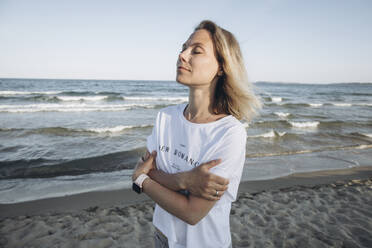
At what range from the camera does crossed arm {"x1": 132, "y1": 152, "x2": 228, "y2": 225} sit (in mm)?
1355

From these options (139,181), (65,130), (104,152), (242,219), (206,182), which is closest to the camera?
(206,182)

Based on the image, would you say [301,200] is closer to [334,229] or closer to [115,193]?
[334,229]

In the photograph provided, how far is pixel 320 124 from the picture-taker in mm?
13109

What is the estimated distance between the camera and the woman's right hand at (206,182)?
52.8 inches

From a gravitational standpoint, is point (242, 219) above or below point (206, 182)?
below

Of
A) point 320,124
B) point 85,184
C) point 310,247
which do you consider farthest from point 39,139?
point 320,124

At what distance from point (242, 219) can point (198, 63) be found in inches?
132

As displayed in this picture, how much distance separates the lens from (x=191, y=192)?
1453 millimetres

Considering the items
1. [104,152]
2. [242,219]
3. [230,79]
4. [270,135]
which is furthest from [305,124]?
[230,79]

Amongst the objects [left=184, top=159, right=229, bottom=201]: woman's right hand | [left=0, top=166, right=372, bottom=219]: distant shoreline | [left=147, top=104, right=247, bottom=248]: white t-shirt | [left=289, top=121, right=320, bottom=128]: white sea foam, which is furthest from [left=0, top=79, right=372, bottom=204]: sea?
[left=184, top=159, right=229, bottom=201]: woman's right hand

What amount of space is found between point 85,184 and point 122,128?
5.74m

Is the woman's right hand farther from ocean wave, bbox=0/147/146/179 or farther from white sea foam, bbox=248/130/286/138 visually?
white sea foam, bbox=248/130/286/138

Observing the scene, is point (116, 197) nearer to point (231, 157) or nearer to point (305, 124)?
point (231, 157)

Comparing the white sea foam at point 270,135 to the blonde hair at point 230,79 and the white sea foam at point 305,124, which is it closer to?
the white sea foam at point 305,124
